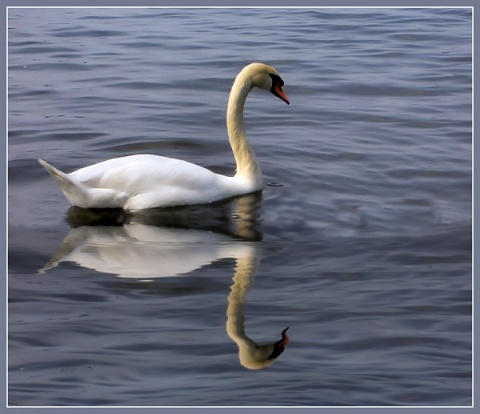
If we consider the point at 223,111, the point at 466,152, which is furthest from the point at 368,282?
the point at 223,111

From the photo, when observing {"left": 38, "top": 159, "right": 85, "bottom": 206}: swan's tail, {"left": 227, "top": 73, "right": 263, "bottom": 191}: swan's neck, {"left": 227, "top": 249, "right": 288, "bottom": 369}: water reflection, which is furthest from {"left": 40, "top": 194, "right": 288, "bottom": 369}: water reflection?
{"left": 227, "top": 73, "right": 263, "bottom": 191}: swan's neck

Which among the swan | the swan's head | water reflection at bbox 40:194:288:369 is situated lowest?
water reflection at bbox 40:194:288:369

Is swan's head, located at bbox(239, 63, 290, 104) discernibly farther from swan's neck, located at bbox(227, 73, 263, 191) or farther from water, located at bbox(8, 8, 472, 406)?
water, located at bbox(8, 8, 472, 406)

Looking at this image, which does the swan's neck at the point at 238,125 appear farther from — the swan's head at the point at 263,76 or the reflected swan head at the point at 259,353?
the reflected swan head at the point at 259,353

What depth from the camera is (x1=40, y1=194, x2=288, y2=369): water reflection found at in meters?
7.68

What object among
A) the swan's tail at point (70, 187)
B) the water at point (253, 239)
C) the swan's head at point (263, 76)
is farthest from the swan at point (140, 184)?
the swan's head at point (263, 76)

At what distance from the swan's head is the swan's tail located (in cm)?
182

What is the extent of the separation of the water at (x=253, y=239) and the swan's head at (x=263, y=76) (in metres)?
0.69

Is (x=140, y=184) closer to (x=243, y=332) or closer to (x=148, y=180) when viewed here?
(x=148, y=180)

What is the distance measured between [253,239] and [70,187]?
145cm

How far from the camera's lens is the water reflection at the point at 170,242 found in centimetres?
768

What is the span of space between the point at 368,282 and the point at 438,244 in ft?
3.02

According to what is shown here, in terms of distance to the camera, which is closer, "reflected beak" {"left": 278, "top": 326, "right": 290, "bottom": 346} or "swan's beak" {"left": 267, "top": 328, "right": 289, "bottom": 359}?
"swan's beak" {"left": 267, "top": 328, "right": 289, "bottom": 359}

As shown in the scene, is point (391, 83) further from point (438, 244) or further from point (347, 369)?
point (347, 369)
